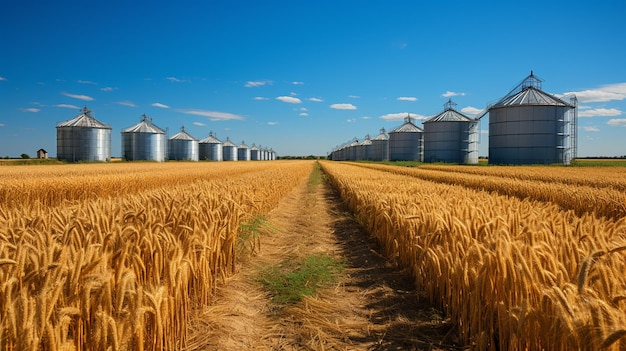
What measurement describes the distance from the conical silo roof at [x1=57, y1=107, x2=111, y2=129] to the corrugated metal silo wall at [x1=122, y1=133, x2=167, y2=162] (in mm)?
7927

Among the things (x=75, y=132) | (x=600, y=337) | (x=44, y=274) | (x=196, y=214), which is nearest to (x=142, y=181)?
(x=196, y=214)

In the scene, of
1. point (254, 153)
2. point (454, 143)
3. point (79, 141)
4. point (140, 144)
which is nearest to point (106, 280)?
point (454, 143)

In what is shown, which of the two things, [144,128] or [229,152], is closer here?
[144,128]

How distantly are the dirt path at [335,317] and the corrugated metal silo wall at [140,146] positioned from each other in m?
74.1

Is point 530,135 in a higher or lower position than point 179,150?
higher

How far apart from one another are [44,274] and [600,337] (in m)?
3.46

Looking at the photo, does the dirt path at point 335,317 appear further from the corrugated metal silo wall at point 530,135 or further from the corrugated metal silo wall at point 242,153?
the corrugated metal silo wall at point 242,153

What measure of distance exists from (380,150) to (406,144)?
69.5ft

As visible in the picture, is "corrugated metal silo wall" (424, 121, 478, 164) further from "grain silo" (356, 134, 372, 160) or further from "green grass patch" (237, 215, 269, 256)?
"green grass patch" (237, 215, 269, 256)

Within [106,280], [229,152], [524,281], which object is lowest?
[524,281]

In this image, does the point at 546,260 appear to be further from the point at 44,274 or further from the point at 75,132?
the point at 75,132

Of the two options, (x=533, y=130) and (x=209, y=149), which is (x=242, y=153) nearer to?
(x=209, y=149)

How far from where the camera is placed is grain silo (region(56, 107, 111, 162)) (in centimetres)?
6106

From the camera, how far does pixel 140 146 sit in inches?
2886
